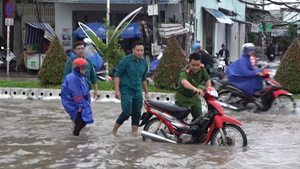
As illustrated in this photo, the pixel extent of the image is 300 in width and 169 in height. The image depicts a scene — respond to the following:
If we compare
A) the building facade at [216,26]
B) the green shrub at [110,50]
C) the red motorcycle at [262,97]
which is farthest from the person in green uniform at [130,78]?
the building facade at [216,26]

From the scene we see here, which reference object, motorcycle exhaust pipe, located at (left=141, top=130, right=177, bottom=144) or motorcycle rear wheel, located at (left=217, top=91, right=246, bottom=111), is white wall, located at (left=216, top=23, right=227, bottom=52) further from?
motorcycle exhaust pipe, located at (left=141, top=130, right=177, bottom=144)

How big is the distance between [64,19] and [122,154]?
1792cm

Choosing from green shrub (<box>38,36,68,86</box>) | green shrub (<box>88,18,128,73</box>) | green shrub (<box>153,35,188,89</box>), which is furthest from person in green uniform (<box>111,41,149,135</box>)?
green shrub (<box>88,18,128,73</box>)

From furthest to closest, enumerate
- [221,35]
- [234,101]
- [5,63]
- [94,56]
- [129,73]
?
[221,35] → [5,63] → [94,56] → [234,101] → [129,73]

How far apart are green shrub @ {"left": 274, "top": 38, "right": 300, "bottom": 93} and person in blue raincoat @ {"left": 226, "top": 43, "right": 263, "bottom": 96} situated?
4.14m

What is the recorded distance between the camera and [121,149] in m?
7.55

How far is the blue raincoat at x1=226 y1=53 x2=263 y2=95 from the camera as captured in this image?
9.95 metres

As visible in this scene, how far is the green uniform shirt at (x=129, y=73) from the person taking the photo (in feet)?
26.8

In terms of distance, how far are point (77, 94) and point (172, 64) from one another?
617 cm

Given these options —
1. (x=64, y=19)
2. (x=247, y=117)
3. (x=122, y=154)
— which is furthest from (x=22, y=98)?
(x=64, y=19)

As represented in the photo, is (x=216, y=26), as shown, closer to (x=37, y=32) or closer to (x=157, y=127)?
(x=37, y=32)

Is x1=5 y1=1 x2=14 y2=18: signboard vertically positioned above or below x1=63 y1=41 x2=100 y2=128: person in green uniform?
above

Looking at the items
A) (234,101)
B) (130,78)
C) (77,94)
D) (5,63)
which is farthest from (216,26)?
(77,94)

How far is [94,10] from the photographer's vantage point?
24266mm
